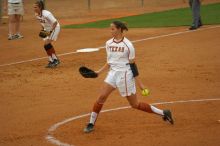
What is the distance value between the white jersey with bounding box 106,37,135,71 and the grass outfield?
16.2 meters

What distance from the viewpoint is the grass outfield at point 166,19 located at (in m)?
26.7

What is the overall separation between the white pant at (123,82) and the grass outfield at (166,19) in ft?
53.3

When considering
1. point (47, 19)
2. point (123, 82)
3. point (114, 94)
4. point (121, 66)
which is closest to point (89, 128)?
point (123, 82)

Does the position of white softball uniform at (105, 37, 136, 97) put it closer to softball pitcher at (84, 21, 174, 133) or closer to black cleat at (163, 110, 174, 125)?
softball pitcher at (84, 21, 174, 133)

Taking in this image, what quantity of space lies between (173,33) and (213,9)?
10.1 metres

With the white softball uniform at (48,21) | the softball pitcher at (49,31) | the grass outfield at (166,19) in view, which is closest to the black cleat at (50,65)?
the softball pitcher at (49,31)

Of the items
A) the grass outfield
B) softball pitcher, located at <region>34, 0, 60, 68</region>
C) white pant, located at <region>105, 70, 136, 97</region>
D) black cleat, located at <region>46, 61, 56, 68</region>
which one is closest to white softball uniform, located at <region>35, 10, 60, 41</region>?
softball pitcher, located at <region>34, 0, 60, 68</region>

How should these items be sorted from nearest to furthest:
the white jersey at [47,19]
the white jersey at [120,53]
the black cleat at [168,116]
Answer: the white jersey at [120,53], the black cleat at [168,116], the white jersey at [47,19]

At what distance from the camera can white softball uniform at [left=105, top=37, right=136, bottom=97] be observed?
9766mm

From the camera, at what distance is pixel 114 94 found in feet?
43.0

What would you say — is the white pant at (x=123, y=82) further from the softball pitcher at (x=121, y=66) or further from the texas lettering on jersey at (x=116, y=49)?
the texas lettering on jersey at (x=116, y=49)

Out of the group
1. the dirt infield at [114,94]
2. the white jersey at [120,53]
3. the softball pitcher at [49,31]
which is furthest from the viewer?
the softball pitcher at [49,31]

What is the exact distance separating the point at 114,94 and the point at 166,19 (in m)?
16.4

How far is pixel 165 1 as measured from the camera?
142 ft
